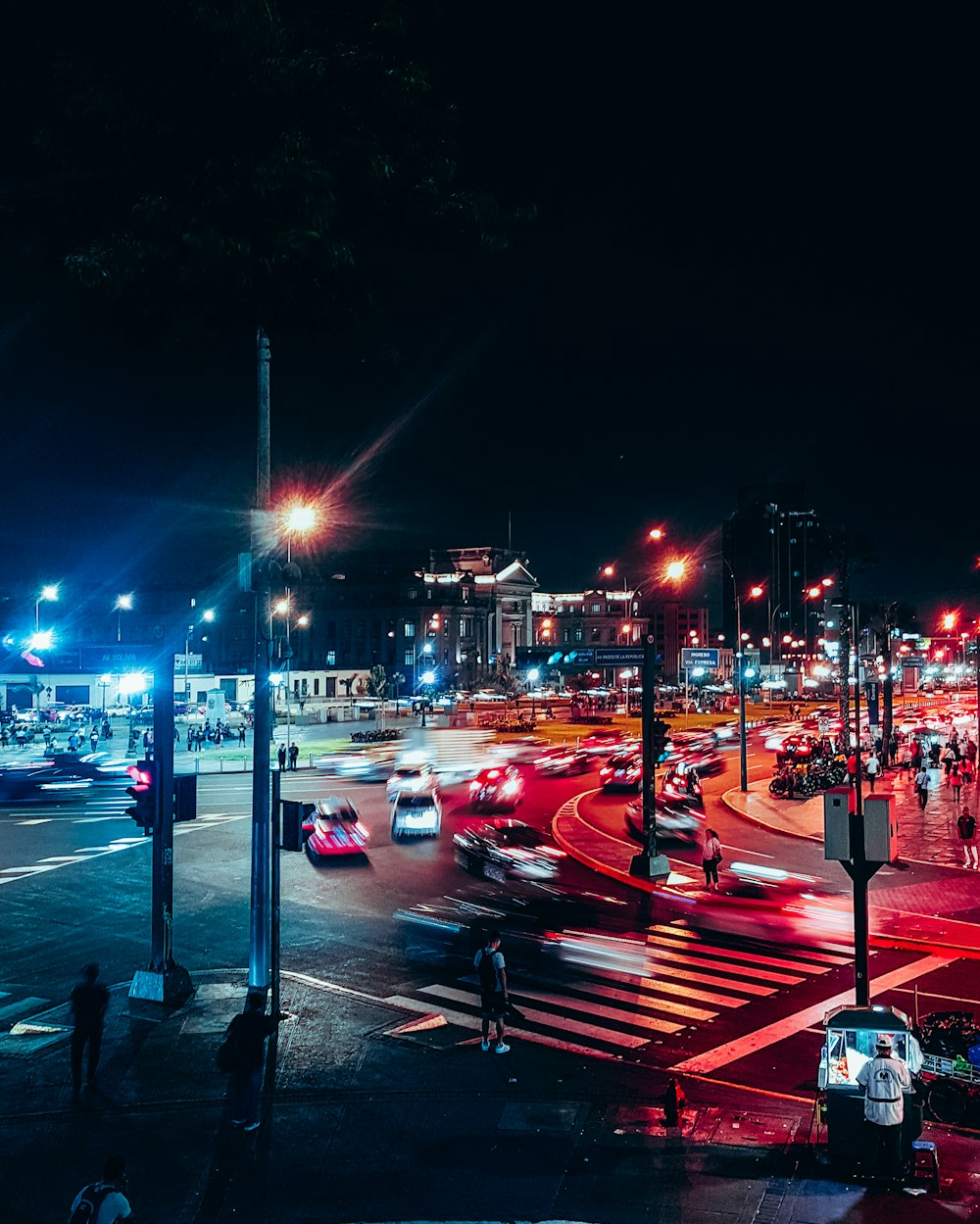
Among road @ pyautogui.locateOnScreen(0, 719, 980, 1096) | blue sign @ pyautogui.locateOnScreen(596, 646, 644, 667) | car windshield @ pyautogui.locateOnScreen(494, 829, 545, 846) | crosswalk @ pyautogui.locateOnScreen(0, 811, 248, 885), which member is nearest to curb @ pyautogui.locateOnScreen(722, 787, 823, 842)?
road @ pyautogui.locateOnScreen(0, 719, 980, 1096)

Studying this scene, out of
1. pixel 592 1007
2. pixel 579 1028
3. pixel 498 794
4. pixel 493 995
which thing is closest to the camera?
pixel 493 995

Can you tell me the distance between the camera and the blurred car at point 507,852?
24.7 metres

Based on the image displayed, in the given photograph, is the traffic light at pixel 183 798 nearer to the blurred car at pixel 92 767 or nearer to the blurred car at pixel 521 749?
the blurred car at pixel 92 767

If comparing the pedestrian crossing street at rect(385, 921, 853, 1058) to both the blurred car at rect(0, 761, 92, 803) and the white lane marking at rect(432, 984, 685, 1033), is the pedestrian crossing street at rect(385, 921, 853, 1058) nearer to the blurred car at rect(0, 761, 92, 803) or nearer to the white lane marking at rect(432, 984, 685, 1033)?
the white lane marking at rect(432, 984, 685, 1033)

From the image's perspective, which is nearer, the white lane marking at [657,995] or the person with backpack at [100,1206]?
the person with backpack at [100,1206]

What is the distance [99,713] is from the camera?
79.3 m

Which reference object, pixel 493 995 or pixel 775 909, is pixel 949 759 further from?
pixel 493 995

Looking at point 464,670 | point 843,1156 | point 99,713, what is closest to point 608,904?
point 843,1156

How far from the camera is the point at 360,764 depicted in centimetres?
5119

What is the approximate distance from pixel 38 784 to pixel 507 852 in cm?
2537

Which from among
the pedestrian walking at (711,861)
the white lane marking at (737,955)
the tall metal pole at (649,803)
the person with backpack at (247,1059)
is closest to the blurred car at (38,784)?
the tall metal pole at (649,803)

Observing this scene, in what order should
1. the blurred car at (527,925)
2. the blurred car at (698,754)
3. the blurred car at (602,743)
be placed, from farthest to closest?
the blurred car at (602,743)
the blurred car at (698,754)
the blurred car at (527,925)

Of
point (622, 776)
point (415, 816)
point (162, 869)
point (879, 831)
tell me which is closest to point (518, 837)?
point (415, 816)

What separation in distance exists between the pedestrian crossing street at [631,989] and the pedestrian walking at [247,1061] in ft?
11.5
